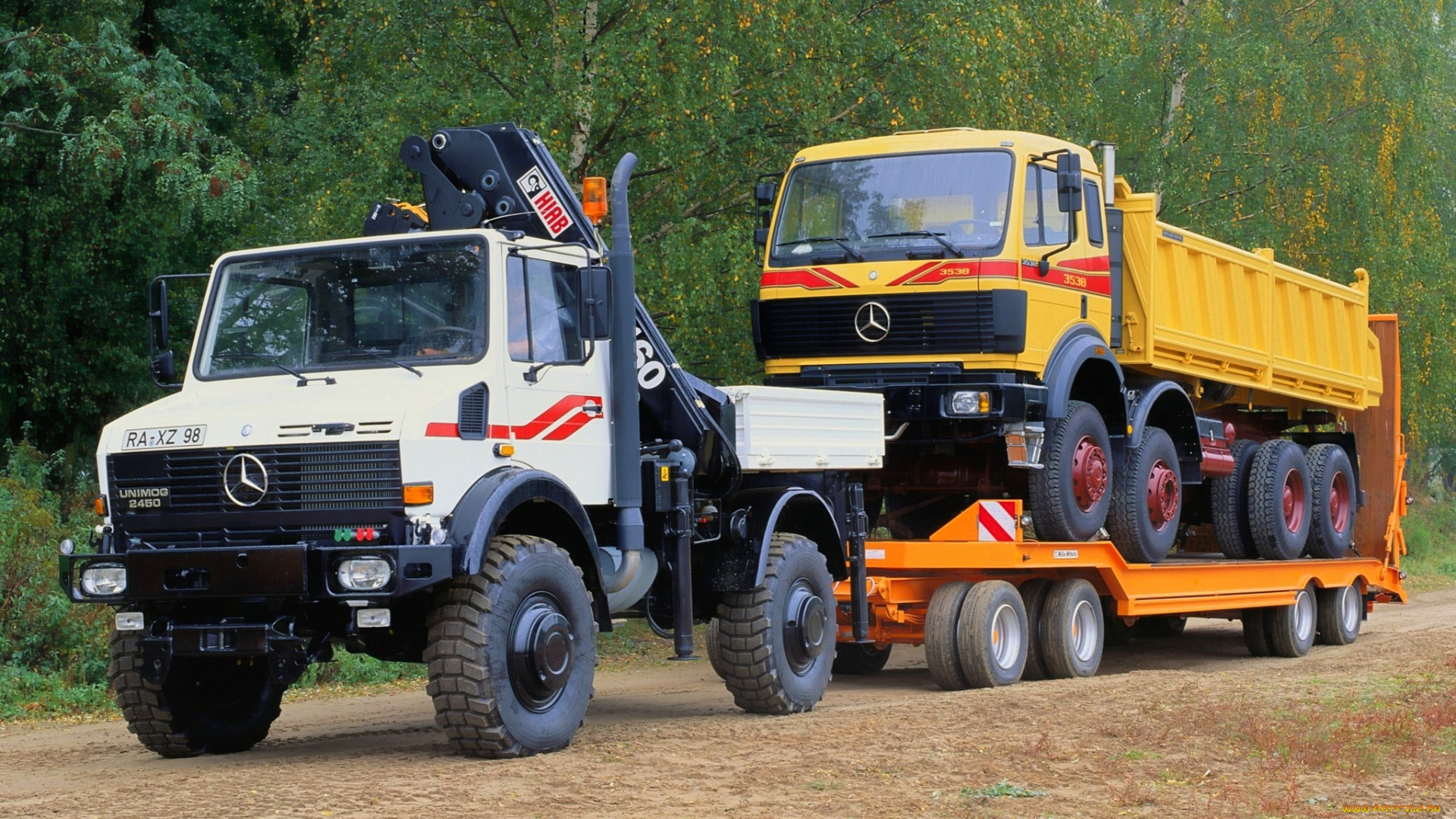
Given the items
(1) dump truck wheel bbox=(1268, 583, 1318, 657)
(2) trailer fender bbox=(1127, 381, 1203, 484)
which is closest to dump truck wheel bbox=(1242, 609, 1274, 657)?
(1) dump truck wheel bbox=(1268, 583, 1318, 657)

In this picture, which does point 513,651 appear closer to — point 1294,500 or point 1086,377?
point 1086,377

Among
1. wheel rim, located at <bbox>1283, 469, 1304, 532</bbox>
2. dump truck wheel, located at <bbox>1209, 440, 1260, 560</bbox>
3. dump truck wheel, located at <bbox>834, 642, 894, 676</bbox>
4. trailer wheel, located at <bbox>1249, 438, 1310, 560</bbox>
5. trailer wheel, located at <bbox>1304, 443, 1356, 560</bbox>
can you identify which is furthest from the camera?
trailer wheel, located at <bbox>1304, 443, 1356, 560</bbox>

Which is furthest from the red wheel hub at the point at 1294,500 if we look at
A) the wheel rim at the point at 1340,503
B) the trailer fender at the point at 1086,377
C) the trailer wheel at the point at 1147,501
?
the trailer fender at the point at 1086,377

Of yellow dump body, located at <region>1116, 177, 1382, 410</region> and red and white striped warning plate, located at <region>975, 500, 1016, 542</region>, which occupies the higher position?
yellow dump body, located at <region>1116, 177, 1382, 410</region>

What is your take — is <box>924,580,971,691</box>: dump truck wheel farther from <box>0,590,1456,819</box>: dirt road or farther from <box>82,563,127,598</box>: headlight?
<box>82,563,127,598</box>: headlight

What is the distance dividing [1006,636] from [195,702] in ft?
19.9

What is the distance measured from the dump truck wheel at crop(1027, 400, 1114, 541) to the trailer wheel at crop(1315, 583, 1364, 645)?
16.7 feet

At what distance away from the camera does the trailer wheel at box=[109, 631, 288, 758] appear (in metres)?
9.33

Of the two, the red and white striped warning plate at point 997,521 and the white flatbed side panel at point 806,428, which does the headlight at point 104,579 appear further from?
the red and white striped warning plate at point 997,521

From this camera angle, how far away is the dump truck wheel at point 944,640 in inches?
499

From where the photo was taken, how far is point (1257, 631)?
1698 cm

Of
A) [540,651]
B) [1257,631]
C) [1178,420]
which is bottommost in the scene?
[1257,631]

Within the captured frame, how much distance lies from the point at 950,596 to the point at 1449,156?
30520 millimetres

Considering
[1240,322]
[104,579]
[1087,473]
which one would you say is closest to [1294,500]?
[1240,322]
